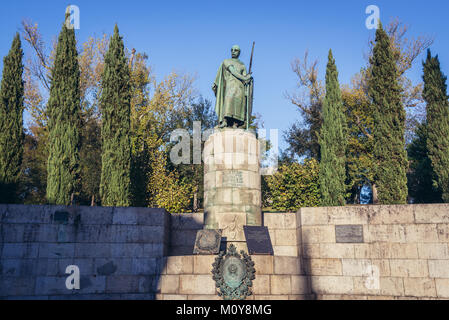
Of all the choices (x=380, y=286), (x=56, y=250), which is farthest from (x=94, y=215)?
(x=380, y=286)

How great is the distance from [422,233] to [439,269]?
3.57ft

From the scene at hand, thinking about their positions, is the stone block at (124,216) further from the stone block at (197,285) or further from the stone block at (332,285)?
the stone block at (332,285)

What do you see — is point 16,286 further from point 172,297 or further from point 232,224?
point 232,224

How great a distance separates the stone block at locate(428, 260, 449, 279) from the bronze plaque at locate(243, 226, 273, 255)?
4.77 meters

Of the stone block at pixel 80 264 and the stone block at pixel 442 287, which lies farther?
the stone block at pixel 80 264

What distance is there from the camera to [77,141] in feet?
61.6

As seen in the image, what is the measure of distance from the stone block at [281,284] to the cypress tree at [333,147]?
→ 35.7 ft

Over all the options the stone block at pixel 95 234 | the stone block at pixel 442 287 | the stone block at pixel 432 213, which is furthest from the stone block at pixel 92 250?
the stone block at pixel 442 287

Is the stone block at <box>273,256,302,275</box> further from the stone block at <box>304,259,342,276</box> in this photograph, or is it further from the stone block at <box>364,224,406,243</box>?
the stone block at <box>364,224,406,243</box>

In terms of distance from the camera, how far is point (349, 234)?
38.8ft

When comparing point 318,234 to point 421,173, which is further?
point 421,173

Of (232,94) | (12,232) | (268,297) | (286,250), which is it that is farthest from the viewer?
(286,250)

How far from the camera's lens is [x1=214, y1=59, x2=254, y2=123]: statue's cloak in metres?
13.0

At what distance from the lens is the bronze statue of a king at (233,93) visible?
42.6ft
